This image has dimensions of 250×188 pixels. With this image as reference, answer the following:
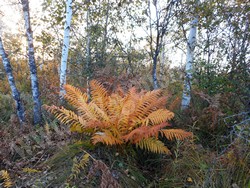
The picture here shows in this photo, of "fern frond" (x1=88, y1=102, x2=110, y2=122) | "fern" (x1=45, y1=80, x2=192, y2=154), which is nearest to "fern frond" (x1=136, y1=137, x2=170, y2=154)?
"fern" (x1=45, y1=80, x2=192, y2=154)

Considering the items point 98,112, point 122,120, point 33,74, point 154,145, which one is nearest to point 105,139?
point 122,120

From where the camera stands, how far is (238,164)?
2520mm

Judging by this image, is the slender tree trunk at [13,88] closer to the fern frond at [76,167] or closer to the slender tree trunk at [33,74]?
the slender tree trunk at [33,74]

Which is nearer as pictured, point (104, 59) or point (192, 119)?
point (192, 119)

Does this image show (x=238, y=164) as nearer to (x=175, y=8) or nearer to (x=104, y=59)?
(x=175, y=8)

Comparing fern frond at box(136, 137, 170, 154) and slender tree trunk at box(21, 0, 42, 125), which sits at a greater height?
slender tree trunk at box(21, 0, 42, 125)

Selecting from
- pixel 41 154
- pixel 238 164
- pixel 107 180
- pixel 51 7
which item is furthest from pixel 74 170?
pixel 51 7

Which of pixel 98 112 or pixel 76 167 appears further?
pixel 98 112

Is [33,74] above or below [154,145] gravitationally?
above

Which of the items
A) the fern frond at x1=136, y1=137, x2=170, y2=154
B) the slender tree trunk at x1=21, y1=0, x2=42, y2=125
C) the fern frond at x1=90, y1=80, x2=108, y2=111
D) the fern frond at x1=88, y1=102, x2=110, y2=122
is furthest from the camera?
the slender tree trunk at x1=21, y1=0, x2=42, y2=125

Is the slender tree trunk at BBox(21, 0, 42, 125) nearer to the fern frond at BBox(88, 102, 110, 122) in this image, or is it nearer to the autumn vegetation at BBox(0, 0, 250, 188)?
the autumn vegetation at BBox(0, 0, 250, 188)

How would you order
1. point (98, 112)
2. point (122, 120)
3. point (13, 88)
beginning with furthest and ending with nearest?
point (13, 88) < point (98, 112) < point (122, 120)

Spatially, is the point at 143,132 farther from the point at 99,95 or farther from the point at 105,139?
the point at 99,95

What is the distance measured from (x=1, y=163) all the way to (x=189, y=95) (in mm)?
3572
